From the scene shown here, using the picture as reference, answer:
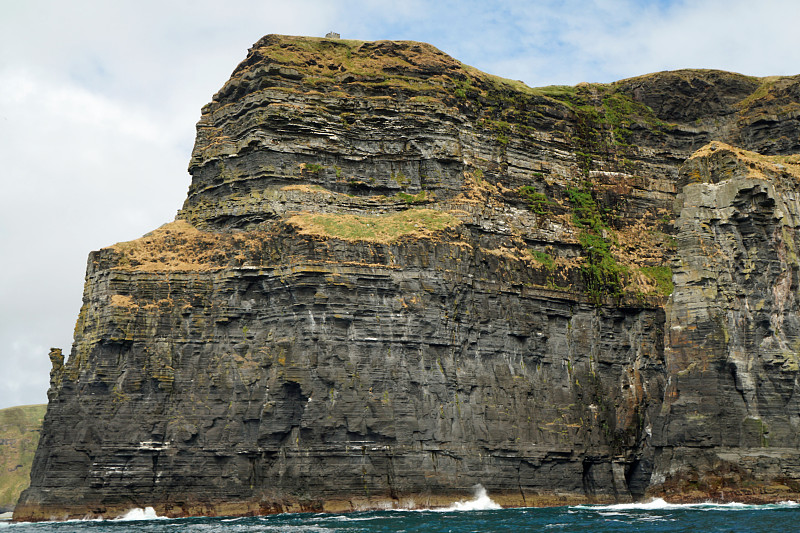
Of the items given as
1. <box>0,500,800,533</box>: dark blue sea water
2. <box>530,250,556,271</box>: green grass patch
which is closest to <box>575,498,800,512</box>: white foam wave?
<box>0,500,800,533</box>: dark blue sea water

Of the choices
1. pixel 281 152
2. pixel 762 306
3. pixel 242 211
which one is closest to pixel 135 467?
pixel 242 211

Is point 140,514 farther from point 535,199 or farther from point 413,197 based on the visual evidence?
point 535,199

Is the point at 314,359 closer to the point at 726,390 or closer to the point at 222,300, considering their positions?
the point at 222,300

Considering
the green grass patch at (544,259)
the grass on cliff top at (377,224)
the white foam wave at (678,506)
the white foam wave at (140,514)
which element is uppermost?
the grass on cliff top at (377,224)

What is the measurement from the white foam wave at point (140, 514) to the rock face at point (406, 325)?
21.0 inches

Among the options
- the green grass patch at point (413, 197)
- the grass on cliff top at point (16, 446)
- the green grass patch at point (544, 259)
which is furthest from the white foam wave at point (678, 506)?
the grass on cliff top at point (16, 446)

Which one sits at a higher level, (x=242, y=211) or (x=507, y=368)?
(x=242, y=211)

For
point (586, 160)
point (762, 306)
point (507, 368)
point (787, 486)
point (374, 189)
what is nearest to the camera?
point (787, 486)

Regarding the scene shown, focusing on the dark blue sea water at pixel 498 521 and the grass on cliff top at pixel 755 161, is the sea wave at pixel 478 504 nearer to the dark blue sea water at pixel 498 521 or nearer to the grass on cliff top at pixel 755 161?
the dark blue sea water at pixel 498 521

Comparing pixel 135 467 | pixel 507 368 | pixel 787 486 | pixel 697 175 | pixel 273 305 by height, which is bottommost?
pixel 787 486

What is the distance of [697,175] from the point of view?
7144 centimetres

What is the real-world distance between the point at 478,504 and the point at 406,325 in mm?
13035

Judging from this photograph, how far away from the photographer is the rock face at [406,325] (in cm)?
6525

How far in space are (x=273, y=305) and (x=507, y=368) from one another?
58.2ft
